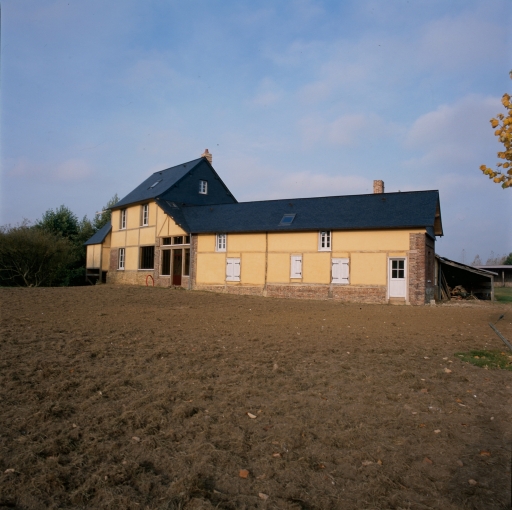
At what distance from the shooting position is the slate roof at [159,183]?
95.6 ft

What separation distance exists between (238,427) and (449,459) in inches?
78.6

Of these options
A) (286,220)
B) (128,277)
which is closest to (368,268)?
(286,220)

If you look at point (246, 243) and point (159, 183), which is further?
point (159, 183)

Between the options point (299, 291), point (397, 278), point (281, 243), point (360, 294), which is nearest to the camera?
point (397, 278)

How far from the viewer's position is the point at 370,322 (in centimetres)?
1318

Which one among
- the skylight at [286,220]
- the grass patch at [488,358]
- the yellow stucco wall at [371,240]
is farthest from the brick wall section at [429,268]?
the grass patch at [488,358]

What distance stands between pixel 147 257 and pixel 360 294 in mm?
13514

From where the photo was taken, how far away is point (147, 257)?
1120 inches

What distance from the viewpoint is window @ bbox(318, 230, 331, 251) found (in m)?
22.1

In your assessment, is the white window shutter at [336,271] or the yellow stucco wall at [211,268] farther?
the yellow stucco wall at [211,268]

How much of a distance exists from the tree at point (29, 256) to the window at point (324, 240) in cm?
1569

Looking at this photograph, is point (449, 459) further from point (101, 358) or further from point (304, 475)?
point (101, 358)

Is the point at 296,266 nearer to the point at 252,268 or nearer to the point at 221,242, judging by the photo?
the point at 252,268

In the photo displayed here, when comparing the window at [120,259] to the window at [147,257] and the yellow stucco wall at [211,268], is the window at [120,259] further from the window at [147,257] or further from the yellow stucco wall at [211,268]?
the yellow stucco wall at [211,268]
